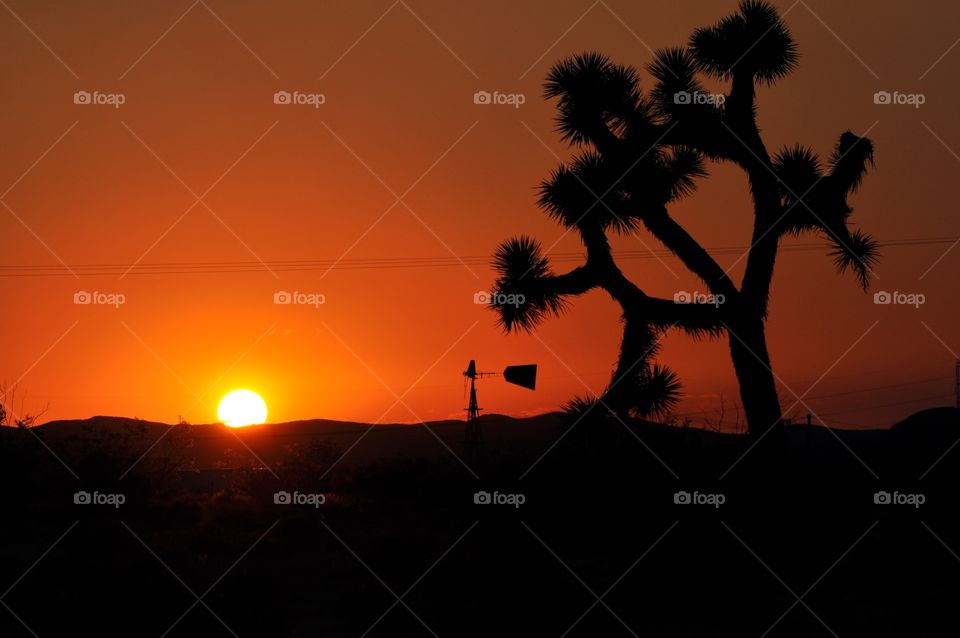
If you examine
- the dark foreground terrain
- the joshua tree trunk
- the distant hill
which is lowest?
the dark foreground terrain

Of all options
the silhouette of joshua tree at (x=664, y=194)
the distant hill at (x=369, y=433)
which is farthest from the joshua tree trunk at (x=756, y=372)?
Answer: the distant hill at (x=369, y=433)

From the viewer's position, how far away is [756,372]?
16891 mm

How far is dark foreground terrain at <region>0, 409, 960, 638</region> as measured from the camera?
11.7 m

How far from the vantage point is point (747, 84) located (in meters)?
17.0

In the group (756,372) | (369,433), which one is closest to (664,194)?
(756,372)

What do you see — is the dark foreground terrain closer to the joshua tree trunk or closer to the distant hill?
the joshua tree trunk

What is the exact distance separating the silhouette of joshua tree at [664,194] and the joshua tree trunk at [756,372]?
0.8 inches

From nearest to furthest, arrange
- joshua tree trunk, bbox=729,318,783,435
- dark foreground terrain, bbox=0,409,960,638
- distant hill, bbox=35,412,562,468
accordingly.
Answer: dark foreground terrain, bbox=0,409,960,638
joshua tree trunk, bbox=729,318,783,435
distant hill, bbox=35,412,562,468

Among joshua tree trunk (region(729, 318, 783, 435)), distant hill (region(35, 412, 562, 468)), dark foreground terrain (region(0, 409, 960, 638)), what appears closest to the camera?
dark foreground terrain (region(0, 409, 960, 638))

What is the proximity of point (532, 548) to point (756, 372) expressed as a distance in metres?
5.05

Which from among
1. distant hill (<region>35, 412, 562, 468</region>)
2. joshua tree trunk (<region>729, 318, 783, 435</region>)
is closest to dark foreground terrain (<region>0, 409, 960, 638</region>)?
joshua tree trunk (<region>729, 318, 783, 435</region>)

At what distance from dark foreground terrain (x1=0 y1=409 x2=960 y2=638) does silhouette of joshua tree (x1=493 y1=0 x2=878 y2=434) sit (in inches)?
63.7

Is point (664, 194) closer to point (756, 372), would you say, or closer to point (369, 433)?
point (756, 372)

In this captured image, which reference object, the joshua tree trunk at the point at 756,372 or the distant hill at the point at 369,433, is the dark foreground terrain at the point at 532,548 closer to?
the joshua tree trunk at the point at 756,372
